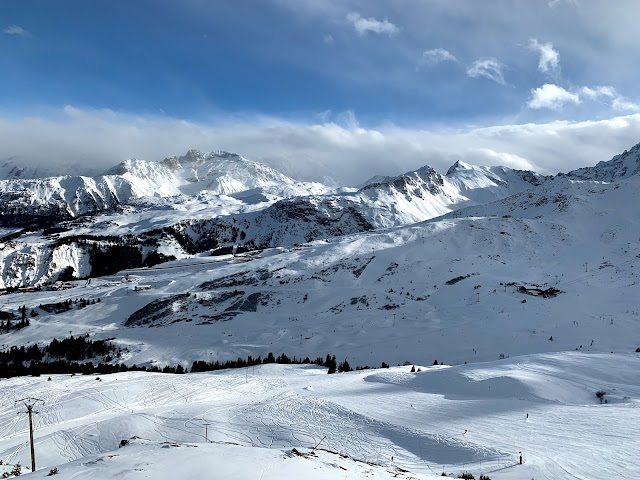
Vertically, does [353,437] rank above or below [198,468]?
below

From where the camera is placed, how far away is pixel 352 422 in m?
26.5

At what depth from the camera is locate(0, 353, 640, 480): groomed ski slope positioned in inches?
680

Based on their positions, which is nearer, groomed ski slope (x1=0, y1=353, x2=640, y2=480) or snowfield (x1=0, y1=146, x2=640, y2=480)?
groomed ski slope (x1=0, y1=353, x2=640, y2=480)

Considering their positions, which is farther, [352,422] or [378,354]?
[378,354]

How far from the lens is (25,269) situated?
619 feet

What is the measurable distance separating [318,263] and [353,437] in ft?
293

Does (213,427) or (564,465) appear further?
(213,427)

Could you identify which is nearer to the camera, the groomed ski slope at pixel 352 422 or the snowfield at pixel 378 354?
the groomed ski slope at pixel 352 422

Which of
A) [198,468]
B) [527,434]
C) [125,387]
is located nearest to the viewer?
[198,468]

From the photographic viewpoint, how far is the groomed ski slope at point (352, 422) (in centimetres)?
1728

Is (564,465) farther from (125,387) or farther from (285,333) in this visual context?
(285,333)

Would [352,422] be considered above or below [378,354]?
above

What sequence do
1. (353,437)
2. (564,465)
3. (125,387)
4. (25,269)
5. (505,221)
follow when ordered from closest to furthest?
1. (564,465)
2. (353,437)
3. (125,387)
4. (505,221)
5. (25,269)

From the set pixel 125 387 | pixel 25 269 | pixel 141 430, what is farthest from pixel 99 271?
pixel 141 430
